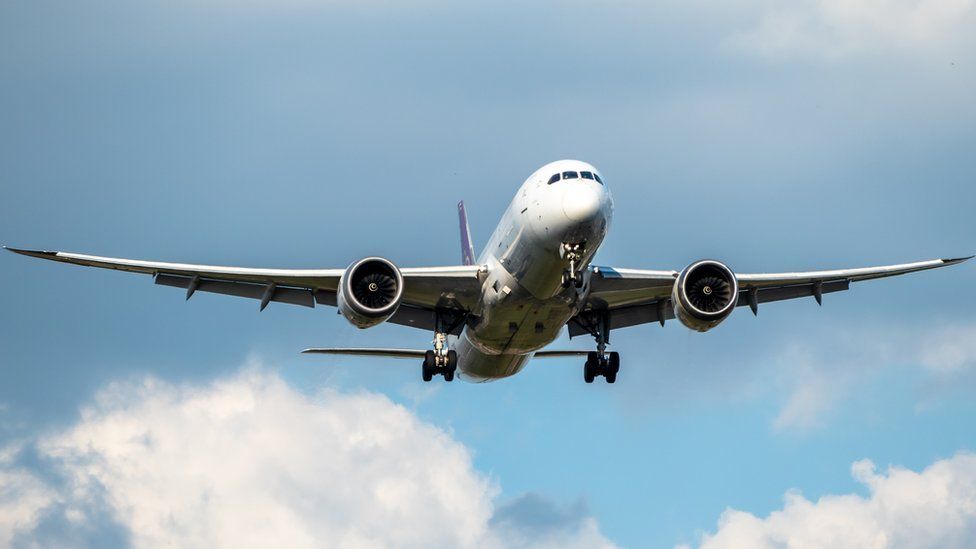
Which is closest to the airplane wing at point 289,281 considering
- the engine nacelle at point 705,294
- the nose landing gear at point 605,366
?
the nose landing gear at point 605,366

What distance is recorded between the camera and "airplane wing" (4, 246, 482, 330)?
44500 millimetres

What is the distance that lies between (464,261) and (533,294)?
16.3 m

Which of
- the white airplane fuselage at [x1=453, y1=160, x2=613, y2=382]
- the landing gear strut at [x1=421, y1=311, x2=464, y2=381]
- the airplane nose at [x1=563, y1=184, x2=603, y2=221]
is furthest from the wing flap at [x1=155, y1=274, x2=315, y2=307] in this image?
the airplane nose at [x1=563, y1=184, x2=603, y2=221]

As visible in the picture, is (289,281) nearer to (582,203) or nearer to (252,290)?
(252,290)

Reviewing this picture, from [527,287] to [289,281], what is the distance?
772 cm

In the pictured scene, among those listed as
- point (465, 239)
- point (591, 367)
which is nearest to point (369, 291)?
point (591, 367)

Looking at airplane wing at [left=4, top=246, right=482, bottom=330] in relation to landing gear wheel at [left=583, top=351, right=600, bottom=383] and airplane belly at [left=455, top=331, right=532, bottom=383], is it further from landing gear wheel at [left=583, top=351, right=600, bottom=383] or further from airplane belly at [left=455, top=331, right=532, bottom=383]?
landing gear wheel at [left=583, top=351, right=600, bottom=383]

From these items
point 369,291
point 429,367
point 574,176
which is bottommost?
point 429,367

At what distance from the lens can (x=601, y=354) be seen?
1935 inches

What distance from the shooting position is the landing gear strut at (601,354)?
161 feet

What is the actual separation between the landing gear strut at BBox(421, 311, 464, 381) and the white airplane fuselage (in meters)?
0.59

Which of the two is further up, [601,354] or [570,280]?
[570,280]

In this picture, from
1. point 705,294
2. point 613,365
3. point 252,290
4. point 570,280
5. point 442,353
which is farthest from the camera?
point 613,365

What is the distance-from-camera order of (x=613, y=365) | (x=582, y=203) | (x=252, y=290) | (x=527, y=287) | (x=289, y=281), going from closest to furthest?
(x=582, y=203)
(x=527, y=287)
(x=289, y=281)
(x=252, y=290)
(x=613, y=365)
